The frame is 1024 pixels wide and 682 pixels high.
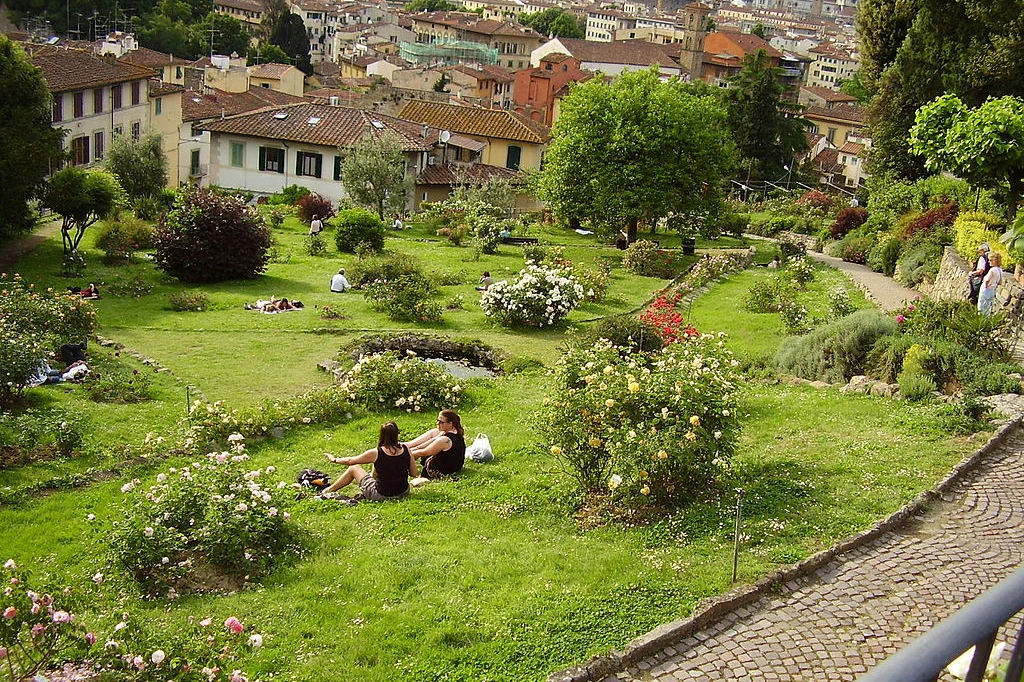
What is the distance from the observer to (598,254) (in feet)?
117

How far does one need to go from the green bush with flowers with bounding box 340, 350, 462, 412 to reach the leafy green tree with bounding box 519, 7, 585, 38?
16495 centimetres

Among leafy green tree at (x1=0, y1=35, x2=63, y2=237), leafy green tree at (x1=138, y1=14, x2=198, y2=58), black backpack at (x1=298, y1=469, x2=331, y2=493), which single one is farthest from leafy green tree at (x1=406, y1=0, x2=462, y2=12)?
black backpack at (x1=298, y1=469, x2=331, y2=493)

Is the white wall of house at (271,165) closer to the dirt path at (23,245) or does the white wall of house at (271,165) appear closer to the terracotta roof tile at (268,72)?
the dirt path at (23,245)

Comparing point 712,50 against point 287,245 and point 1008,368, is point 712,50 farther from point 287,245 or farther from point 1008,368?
point 1008,368

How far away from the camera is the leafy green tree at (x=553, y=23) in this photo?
176m

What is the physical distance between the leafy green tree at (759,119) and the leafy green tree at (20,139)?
1645 inches

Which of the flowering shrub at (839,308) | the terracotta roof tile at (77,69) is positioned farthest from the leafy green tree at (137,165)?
the flowering shrub at (839,308)

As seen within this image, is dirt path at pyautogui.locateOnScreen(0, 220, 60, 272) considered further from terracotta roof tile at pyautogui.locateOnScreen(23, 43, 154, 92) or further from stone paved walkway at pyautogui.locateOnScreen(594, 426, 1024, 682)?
stone paved walkway at pyautogui.locateOnScreen(594, 426, 1024, 682)

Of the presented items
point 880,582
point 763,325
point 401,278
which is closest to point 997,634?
point 880,582

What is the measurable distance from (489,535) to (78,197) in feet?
71.5

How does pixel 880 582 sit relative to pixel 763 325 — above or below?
above

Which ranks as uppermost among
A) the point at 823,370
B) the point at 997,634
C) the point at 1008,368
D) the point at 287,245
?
the point at 997,634

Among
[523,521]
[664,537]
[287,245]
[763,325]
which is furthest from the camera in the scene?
[287,245]

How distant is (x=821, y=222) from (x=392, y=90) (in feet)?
120
